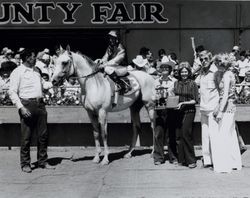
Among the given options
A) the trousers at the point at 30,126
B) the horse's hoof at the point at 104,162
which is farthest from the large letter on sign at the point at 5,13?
the horse's hoof at the point at 104,162

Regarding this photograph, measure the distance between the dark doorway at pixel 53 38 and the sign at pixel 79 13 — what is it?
336mm

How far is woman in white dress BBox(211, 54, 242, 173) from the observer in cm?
1247

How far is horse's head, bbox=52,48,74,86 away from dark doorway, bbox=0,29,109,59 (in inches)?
316

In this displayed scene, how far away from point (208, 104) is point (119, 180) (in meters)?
2.31

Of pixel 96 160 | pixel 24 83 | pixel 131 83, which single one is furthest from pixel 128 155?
pixel 24 83

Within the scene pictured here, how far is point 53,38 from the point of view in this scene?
71.7 feet

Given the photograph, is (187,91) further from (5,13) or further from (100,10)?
(5,13)

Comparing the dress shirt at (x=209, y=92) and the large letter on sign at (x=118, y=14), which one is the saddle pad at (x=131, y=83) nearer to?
the dress shirt at (x=209, y=92)

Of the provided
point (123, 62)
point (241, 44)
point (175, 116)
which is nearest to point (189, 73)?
point (175, 116)

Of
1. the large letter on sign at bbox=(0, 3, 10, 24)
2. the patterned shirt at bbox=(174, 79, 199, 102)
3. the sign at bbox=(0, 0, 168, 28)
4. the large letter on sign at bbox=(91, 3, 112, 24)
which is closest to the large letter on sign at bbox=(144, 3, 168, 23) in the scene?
the sign at bbox=(0, 0, 168, 28)

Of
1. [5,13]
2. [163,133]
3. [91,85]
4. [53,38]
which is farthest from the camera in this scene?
[53,38]

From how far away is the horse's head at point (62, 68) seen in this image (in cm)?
1365

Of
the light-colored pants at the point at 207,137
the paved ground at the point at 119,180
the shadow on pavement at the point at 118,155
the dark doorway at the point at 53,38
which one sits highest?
the dark doorway at the point at 53,38

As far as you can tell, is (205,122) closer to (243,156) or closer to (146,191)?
(243,156)
